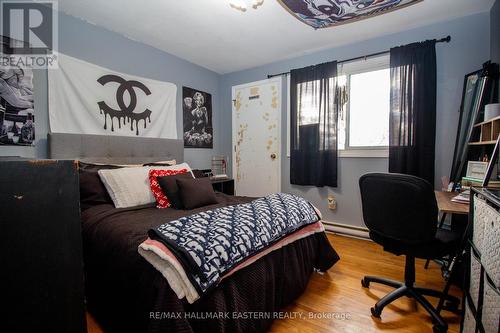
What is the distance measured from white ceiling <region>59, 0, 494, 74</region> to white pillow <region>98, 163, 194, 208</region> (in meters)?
1.54

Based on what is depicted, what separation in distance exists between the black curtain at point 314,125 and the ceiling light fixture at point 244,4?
129 centimetres

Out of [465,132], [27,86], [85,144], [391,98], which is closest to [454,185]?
[465,132]

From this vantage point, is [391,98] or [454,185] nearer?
[454,185]

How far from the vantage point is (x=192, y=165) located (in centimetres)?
358

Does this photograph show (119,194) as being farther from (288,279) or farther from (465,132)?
(465,132)

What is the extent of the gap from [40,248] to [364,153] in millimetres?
3062

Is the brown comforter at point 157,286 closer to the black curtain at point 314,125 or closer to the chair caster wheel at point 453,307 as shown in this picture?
the chair caster wheel at point 453,307

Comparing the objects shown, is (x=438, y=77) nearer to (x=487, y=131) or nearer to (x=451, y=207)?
(x=487, y=131)

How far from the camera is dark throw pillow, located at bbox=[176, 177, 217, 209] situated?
1990mm

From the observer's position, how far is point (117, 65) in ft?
8.66

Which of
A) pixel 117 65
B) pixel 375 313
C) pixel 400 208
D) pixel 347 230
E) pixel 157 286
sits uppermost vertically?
pixel 117 65

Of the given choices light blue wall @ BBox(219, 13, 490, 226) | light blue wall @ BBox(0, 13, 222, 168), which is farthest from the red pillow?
light blue wall @ BBox(219, 13, 490, 226)

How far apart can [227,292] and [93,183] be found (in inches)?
63.8

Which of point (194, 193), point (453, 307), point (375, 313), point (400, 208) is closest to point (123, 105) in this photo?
point (194, 193)
